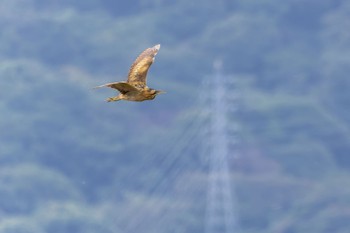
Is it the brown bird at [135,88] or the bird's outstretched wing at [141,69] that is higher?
the bird's outstretched wing at [141,69]

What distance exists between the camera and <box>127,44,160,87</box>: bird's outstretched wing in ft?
48.7

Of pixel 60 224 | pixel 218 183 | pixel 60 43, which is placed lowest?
pixel 60 224

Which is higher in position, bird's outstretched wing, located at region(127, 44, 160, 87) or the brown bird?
bird's outstretched wing, located at region(127, 44, 160, 87)

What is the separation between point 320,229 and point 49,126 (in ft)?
40.9

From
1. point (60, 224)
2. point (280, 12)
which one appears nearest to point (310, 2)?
point (280, 12)

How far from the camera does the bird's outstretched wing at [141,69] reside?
48.7ft

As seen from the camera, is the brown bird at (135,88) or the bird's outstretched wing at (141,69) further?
the bird's outstretched wing at (141,69)

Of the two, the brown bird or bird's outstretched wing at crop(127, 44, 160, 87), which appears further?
bird's outstretched wing at crop(127, 44, 160, 87)

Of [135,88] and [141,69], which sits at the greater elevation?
[141,69]

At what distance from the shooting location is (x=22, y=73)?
202 ft

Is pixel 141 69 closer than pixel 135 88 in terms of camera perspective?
No

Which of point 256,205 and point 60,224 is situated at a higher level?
point 256,205

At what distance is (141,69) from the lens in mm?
15227

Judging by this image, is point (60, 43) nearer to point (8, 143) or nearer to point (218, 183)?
point (8, 143)
